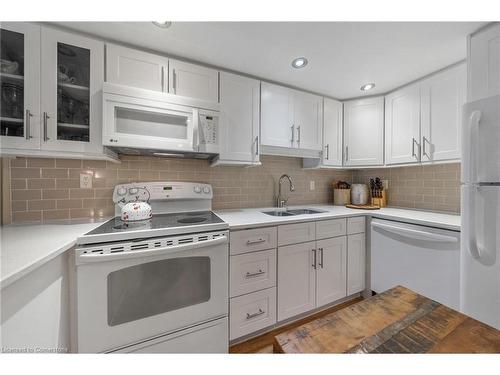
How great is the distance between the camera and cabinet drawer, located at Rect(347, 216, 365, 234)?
187 cm

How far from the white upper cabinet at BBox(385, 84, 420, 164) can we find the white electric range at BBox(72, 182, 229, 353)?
1.92 meters

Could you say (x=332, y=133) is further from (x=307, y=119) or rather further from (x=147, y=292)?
(x=147, y=292)

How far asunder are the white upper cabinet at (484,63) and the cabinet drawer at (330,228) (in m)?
1.21

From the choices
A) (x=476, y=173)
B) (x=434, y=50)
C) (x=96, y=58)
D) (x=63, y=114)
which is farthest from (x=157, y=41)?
(x=476, y=173)

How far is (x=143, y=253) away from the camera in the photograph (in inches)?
42.9

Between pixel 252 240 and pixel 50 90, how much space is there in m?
1.59

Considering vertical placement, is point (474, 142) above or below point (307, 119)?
below

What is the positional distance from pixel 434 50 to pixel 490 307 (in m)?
1.72

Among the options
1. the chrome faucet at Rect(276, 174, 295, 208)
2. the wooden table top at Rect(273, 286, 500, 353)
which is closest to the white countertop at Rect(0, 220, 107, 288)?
the wooden table top at Rect(273, 286, 500, 353)

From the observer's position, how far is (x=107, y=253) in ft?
3.40

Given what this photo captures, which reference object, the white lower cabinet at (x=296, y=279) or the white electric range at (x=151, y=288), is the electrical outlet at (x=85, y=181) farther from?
the white lower cabinet at (x=296, y=279)

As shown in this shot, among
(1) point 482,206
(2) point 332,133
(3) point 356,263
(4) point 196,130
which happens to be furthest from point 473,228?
(4) point 196,130

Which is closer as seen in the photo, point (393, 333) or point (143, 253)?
point (393, 333)

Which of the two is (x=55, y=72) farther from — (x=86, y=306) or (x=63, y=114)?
(x=86, y=306)
